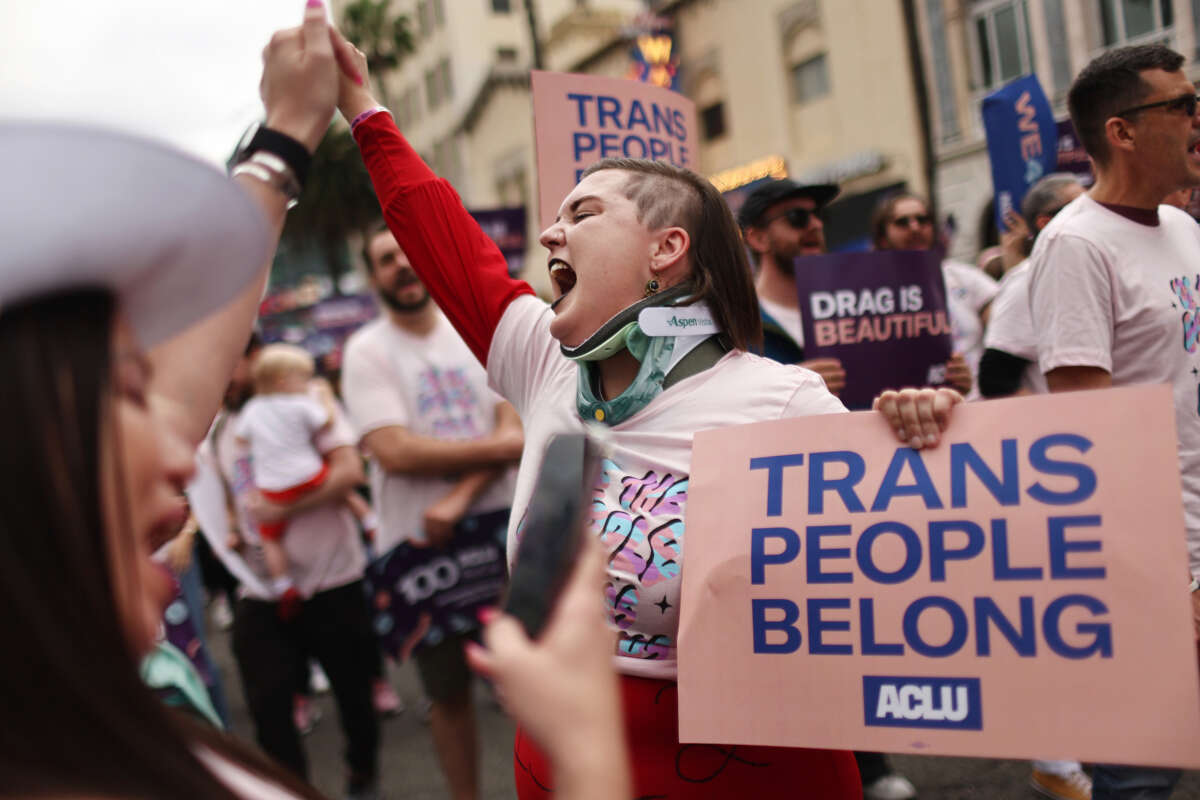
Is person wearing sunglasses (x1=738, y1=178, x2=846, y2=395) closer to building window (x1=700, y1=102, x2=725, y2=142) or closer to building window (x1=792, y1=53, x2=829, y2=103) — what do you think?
building window (x1=792, y1=53, x2=829, y2=103)

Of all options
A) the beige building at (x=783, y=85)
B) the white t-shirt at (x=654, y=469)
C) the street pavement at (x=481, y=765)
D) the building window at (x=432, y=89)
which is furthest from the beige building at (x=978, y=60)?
the building window at (x=432, y=89)

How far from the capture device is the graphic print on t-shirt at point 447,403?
3.65 meters

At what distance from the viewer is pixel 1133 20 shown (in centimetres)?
1426

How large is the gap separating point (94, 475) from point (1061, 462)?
125 centimetres

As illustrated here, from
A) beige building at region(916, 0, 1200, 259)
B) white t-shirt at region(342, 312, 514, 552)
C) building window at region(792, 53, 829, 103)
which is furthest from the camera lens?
building window at region(792, 53, 829, 103)

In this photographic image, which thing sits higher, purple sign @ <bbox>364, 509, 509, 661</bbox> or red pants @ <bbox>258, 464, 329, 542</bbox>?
red pants @ <bbox>258, 464, 329, 542</bbox>

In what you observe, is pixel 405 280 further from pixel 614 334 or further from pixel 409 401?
pixel 614 334

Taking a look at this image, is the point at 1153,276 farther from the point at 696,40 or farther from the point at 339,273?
the point at 339,273

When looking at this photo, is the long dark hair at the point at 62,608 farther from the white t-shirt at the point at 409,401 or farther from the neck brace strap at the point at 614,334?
the white t-shirt at the point at 409,401

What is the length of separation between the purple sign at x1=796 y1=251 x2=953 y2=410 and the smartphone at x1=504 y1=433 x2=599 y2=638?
88.7 inches

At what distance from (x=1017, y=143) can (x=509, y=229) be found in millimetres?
4508

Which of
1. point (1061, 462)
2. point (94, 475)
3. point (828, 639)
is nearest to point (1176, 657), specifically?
point (1061, 462)

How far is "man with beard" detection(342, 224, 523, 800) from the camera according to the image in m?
3.52

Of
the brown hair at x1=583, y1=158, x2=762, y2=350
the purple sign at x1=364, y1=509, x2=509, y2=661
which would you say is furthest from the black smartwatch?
the purple sign at x1=364, y1=509, x2=509, y2=661
